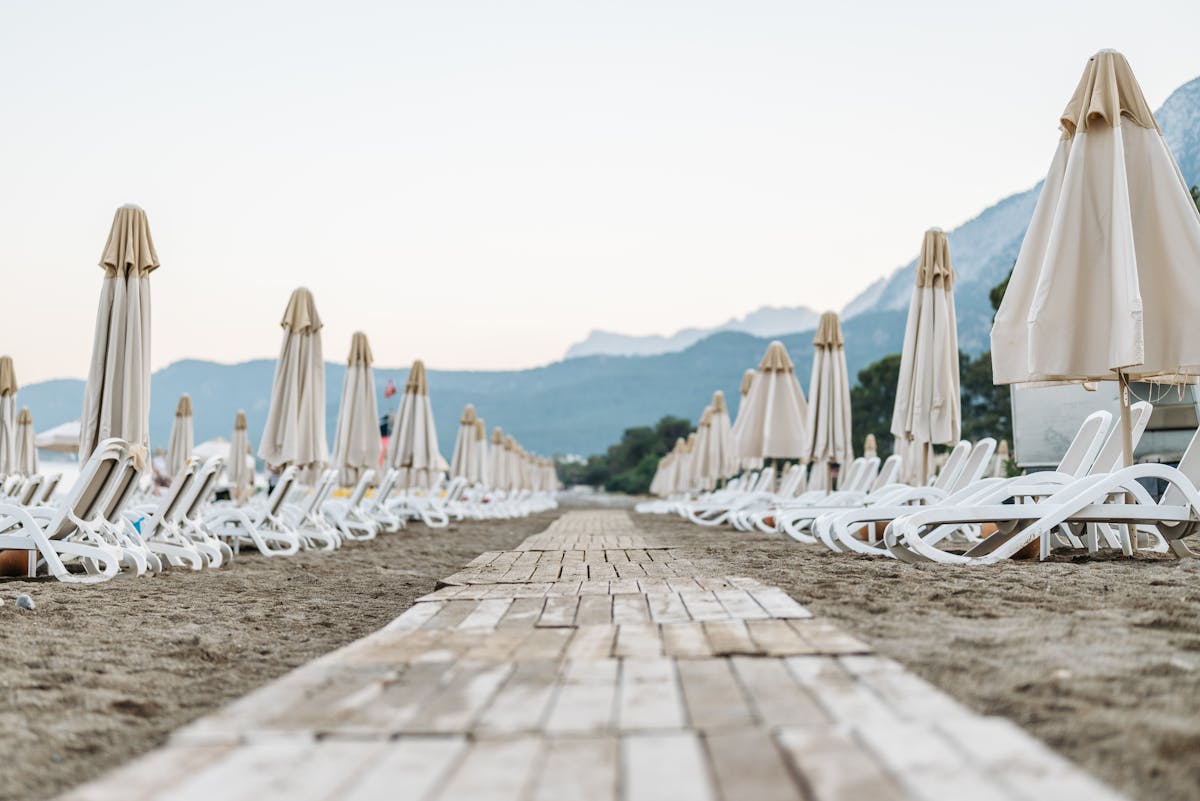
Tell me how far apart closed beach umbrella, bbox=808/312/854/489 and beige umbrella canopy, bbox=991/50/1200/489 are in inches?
248

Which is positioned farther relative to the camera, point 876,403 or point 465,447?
point 876,403

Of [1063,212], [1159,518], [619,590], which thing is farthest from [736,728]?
[1063,212]

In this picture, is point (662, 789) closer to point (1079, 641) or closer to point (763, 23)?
point (1079, 641)

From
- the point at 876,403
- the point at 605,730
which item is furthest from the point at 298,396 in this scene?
the point at 876,403

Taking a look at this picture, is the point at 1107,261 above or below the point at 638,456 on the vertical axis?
below

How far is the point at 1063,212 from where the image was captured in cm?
502

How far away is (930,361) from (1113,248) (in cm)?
395

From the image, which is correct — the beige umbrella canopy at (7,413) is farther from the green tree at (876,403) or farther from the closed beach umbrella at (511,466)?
the green tree at (876,403)

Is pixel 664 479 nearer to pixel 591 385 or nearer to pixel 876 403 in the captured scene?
pixel 876 403

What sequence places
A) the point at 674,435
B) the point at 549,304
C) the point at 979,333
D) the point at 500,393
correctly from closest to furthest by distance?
the point at 549,304 → the point at 674,435 → the point at 979,333 → the point at 500,393

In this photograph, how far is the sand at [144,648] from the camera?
2180mm

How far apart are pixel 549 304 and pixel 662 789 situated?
53.4m

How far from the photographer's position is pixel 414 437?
15.0 meters

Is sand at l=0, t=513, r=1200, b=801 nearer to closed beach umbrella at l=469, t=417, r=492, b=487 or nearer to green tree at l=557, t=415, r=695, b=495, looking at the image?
closed beach umbrella at l=469, t=417, r=492, b=487
